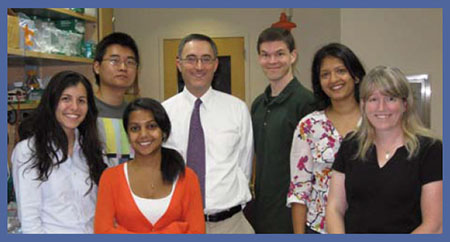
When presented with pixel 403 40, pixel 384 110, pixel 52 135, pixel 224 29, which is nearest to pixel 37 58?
pixel 52 135

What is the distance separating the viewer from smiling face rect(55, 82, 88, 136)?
143 centimetres

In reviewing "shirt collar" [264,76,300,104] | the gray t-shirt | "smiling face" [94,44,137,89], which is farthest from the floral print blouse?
"smiling face" [94,44,137,89]

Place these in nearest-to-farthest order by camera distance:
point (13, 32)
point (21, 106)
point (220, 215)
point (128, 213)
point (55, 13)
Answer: point (128, 213)
point (220, 215)
point (13, 32)
point (21, 106)
point (55, 13)

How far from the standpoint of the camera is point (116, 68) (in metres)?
1.82

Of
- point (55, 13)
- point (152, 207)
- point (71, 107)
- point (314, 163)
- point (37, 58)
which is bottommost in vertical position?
point (152, 207)

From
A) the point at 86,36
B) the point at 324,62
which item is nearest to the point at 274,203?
the point at 324,62

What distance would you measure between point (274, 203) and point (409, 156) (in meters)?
0.71

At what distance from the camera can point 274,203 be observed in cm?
179

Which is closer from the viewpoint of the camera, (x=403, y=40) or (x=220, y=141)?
(x=220, y=141)

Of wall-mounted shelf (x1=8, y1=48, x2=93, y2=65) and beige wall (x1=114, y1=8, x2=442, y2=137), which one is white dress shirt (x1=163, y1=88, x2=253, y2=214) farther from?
beige wall (x1=114, y1=8, x2=442, y2=137)

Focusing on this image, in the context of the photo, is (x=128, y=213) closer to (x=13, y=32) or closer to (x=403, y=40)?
(x=13, y=32)

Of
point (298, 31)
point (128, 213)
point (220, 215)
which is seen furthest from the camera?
point (298, 31)

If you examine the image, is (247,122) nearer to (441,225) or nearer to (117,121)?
(117,121)

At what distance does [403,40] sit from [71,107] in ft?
11.7
